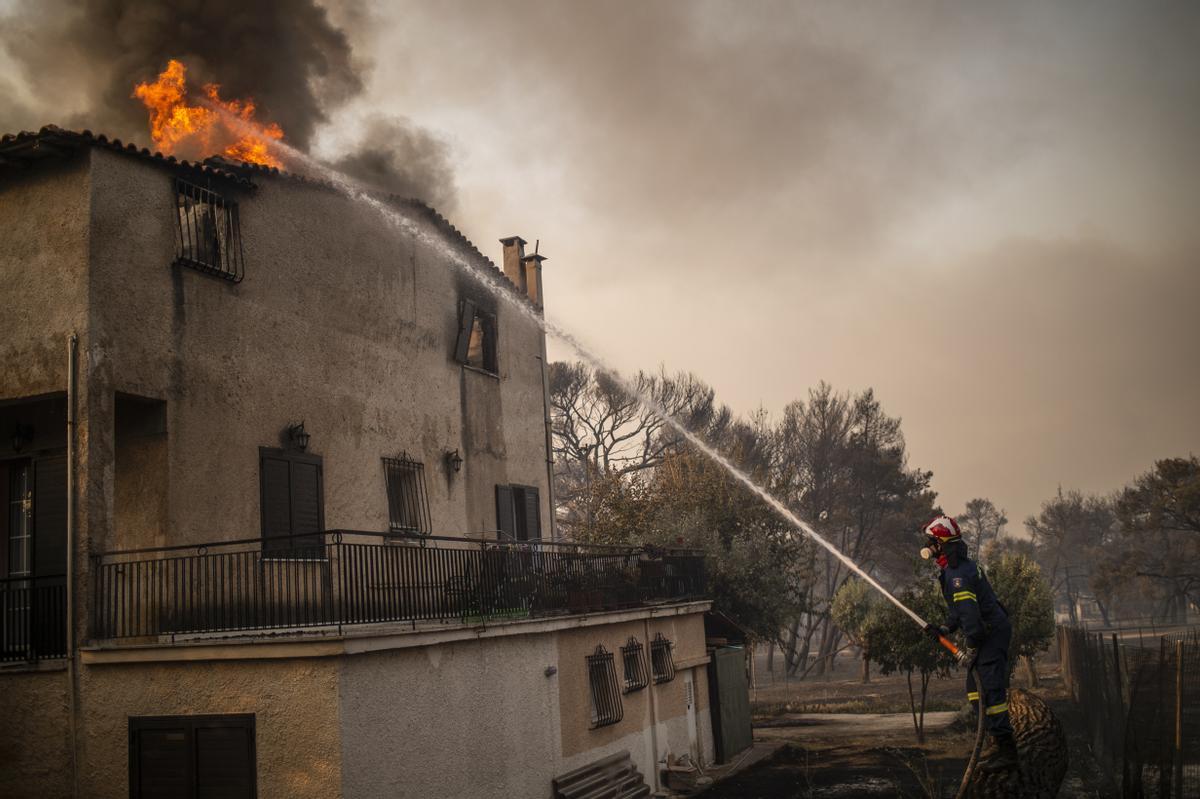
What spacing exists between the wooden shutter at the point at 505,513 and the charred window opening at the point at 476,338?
2531 mm

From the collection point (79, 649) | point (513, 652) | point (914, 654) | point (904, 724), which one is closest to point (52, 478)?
point (79, 649)

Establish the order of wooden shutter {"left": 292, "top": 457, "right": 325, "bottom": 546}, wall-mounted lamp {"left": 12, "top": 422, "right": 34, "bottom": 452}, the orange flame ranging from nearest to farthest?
wall-mounted lamp {"left": 12, "top": 422, "right": 34, "bottom": 452} < wooden shutter {"left": 292, "top": 457, "right": 325, "bottom": 546} < the orange flame

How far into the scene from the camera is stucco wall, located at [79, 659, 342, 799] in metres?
11.4

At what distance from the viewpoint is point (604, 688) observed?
1802cm

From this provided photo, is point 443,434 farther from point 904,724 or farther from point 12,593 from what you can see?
point 904,724

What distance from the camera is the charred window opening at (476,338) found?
21516mm

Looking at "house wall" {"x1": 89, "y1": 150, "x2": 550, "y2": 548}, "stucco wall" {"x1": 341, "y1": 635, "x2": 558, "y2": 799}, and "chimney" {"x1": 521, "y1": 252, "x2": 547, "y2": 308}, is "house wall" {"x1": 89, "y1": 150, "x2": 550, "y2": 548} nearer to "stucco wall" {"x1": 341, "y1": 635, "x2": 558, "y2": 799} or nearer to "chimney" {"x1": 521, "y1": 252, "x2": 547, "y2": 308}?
"chimney" {"x1": 521, "y1": 252, "x2": 547, "y2": 308}

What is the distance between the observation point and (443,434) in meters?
20.5

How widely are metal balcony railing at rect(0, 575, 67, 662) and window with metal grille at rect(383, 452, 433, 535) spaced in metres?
6.04

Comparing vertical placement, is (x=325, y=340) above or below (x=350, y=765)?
above

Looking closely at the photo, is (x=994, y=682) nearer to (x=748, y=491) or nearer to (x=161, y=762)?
(x=161, y=762)

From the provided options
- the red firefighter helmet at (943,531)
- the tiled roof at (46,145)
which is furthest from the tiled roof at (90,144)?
the red firefighter helmet at (943,531)

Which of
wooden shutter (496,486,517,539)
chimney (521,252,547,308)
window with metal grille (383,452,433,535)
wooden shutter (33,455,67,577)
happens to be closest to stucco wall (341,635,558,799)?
window with metal grille (383,452,433,535)

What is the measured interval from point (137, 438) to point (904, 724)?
23.0m
